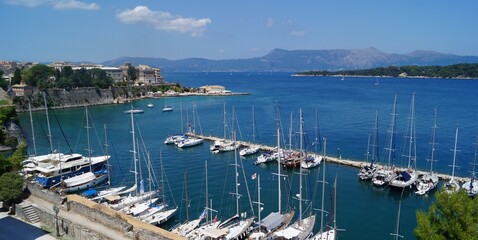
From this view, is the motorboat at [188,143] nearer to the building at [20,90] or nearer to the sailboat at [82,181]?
the sailboat at [82,181]

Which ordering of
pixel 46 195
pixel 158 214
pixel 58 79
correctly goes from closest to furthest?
pixel 46 195
pixel 158 214
pixel 58 79

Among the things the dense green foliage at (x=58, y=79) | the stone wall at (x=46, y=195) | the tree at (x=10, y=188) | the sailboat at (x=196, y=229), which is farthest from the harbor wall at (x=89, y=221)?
the dense green foliage at (x=58, y=79)

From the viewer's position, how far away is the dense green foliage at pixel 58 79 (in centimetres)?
8156

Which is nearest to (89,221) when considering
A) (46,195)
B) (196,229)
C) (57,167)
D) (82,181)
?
(46,195)

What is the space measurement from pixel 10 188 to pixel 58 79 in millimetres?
73569

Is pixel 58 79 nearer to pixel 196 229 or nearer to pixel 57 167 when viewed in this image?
pixel 57 167

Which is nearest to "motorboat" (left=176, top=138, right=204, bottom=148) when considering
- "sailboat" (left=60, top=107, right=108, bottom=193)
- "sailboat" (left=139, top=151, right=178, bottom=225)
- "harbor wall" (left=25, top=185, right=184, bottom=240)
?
"sailboat" (left=60, top=107, right=108, bottom=193)

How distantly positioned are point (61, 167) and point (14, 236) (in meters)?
15.1

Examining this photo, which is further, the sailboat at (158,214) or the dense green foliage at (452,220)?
the sailboat at (158,214)

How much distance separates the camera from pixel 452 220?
1243 centimetres

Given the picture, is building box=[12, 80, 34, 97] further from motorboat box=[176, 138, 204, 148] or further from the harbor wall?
the harbor wall

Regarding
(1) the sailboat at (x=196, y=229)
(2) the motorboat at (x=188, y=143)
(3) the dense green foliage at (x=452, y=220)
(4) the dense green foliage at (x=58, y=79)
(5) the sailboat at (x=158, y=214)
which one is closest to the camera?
(3) the dense green foliage at (x=452, y=220)

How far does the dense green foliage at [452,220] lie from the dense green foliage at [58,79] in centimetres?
8080

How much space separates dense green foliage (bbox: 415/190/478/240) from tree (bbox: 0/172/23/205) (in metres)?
19.1
